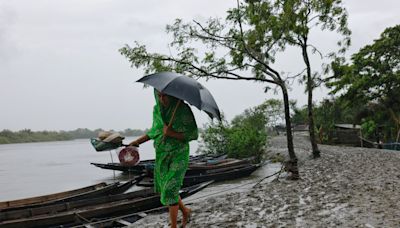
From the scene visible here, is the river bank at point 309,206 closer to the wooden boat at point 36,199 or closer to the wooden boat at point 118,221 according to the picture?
the wooden boat at point 118,221

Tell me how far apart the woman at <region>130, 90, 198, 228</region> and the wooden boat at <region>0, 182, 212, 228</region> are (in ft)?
10.2

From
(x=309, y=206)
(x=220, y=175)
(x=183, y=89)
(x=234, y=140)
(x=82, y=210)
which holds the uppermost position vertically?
(x=183, y=89)

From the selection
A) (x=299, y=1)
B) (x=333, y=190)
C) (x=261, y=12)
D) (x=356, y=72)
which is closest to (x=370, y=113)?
(x=356, y=72)

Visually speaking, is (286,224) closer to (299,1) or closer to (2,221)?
(2,221)

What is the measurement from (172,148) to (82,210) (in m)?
3.67

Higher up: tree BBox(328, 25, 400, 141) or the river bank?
tree BBox(328, 25, 400, 141)

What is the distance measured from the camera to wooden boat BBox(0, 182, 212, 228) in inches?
250

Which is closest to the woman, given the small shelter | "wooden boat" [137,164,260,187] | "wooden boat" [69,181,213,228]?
"wooden boat" [69,181,213,228]

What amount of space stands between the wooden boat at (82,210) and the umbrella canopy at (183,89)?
3.53 metres

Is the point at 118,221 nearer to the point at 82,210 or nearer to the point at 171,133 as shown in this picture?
the point at 82,210

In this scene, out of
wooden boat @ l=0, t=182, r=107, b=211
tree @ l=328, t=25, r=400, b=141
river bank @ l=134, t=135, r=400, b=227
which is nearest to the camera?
river bank @ l=134, t=135, r=400, b=227

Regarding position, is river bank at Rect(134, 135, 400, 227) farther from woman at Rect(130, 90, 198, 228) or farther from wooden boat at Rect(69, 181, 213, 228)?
woman at Rect(130, 90, 198, 228)


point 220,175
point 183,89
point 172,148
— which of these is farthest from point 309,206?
point 220,175

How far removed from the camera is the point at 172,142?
13.8 ft
